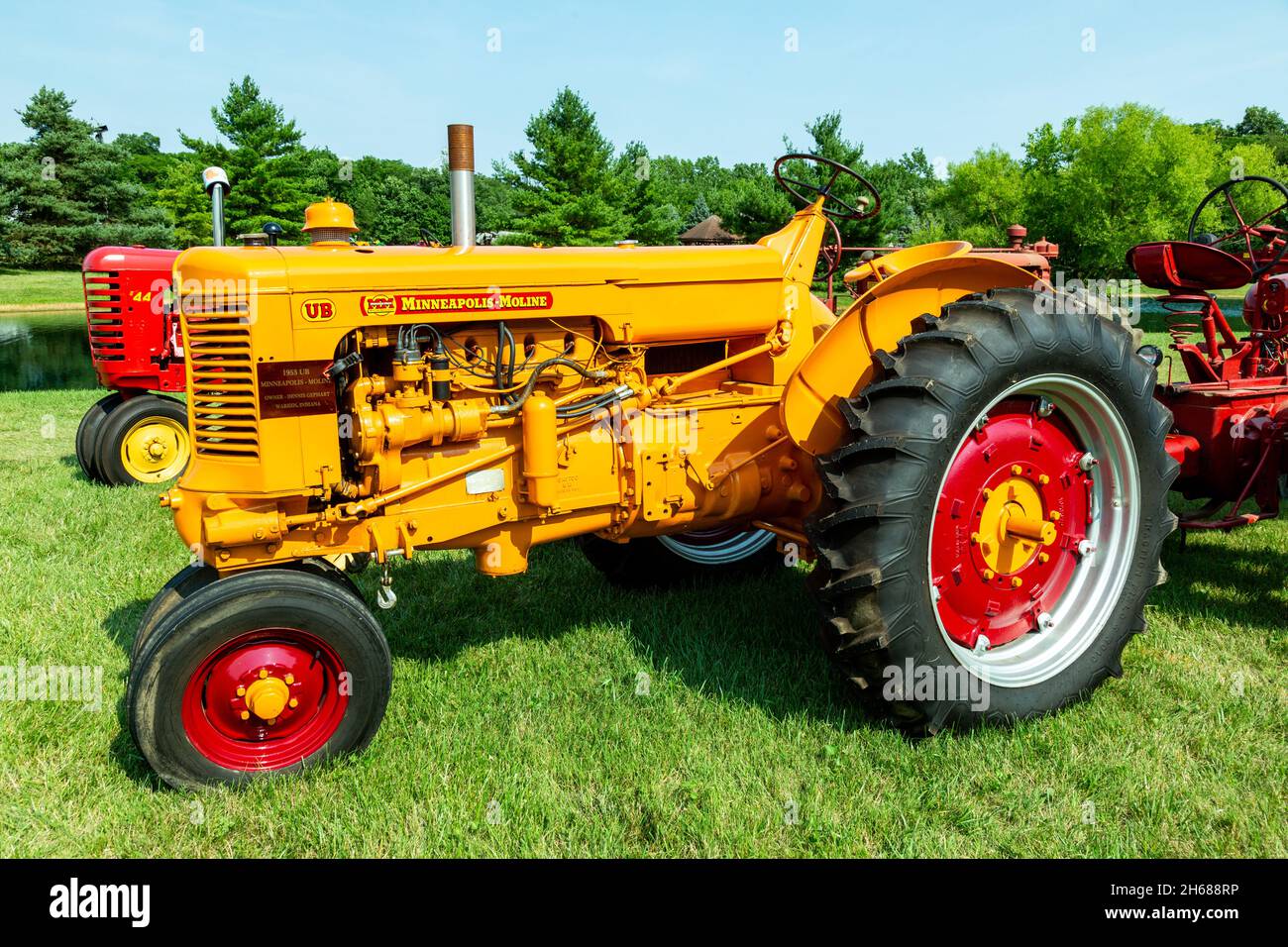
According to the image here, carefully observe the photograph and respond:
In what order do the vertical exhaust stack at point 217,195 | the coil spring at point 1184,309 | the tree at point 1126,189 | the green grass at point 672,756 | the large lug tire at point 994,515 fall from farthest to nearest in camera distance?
the tree at point 1126,189 → the coil spring at point 1184,309 → the vertical exhaust stack at point 217,195 → the large lug tire at point 994,515 → the green grass at point 672,756

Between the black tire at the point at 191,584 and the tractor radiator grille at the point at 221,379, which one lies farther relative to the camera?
the black tire at the point at 191,584

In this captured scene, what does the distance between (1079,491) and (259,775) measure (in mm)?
3154

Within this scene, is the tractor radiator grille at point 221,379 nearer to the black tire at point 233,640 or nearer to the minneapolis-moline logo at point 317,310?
the minneapolis-moline logo at point 317,310

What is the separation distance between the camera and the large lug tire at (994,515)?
10.5 feet

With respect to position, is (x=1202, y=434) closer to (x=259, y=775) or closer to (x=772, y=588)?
(x=772, y=588)

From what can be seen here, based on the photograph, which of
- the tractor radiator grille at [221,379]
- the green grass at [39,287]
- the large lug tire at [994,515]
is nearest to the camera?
the tractor radiator grille at [221,379]

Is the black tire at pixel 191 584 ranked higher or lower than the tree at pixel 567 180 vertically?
lower

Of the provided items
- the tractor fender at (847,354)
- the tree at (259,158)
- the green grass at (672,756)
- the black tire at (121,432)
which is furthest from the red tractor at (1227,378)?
the tree at (259,158)

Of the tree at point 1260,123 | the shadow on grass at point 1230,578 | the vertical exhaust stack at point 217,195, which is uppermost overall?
the tree at point 1260,123

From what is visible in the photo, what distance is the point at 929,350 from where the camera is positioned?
3.30 meters

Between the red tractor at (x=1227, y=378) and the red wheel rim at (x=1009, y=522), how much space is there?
1.39 metres

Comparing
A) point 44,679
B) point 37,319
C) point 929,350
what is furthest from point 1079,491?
point 37,319

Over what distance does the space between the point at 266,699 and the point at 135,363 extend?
593 cm

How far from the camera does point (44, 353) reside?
68.7 feet
